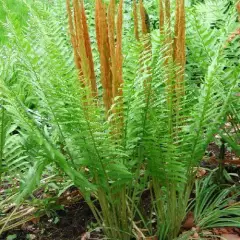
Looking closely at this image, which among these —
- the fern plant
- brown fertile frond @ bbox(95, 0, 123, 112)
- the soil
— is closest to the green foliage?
the fern plant

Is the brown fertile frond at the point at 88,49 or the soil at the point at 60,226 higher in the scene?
the brown fertile frond at the point at 88,49

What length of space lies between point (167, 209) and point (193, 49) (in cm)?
71

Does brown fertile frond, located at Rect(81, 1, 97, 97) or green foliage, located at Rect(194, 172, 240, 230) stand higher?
brown fertile frond, located at Rect(81, 1, 97, 97)

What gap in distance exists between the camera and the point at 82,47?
169cm

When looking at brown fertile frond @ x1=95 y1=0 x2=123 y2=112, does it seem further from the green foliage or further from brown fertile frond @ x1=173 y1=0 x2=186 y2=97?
the green foliage

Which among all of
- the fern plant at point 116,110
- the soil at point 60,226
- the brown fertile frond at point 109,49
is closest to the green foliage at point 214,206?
the fern plant at point 116,110

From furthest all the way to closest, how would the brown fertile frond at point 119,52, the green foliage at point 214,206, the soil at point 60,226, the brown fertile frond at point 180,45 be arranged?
1. the soil at point 60,226
2. the green foliage at point 214,206
3. the brown fertile frond at point 180,45
4. the brown fertile frond at point 119,52

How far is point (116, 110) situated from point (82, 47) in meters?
0.24

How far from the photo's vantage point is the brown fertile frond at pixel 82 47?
1694mm

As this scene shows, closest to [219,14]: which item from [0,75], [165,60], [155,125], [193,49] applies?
[193,49]

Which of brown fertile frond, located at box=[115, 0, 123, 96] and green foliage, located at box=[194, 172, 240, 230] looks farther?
green foliage, located at box=[194, 172, 240, 230]

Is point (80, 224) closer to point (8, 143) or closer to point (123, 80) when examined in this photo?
point (8, 143)

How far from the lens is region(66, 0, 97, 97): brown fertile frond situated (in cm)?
169

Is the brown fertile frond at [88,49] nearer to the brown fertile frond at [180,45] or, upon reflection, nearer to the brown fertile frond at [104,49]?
the brown fertile frond at [104,49]
